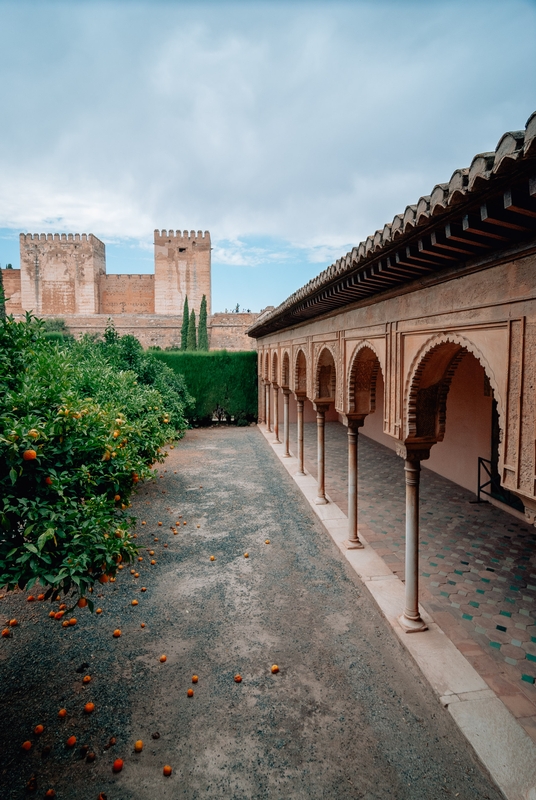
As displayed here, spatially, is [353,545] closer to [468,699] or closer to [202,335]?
[468,699]

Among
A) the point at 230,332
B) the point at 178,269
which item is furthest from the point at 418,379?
the point at 178,269

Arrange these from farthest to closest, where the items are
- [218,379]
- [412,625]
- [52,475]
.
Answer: [218,379] → [412,625] → [52,475]

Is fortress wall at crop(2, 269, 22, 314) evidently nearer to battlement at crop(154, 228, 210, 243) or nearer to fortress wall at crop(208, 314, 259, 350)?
battlement at crop(154, 228, 210, 243)

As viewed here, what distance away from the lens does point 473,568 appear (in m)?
5.32

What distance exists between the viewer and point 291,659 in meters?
3.88

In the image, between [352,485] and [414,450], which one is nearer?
[414,450]

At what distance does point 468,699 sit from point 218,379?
15.3 meters

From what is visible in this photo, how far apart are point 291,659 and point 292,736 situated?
82 centimetres

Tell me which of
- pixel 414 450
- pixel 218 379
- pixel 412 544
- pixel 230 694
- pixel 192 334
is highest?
pixel 192 334

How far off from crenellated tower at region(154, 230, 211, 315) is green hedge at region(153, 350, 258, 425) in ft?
77.4

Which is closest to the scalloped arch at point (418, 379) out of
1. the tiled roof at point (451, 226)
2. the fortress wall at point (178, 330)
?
the tiled roof at point (451, 226)

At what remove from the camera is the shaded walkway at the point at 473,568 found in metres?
3.64

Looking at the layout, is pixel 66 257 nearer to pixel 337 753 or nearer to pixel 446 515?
pixel 446 515

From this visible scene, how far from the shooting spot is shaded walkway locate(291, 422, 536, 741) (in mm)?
3637
